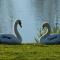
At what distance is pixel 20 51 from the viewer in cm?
677

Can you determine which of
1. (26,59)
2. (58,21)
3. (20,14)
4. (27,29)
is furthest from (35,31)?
(26,59)

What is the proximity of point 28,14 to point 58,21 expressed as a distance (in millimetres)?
2733

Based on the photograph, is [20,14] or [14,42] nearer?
[14,42]

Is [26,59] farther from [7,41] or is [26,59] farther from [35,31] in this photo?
[35,31]

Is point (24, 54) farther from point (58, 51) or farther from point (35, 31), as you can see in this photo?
point (35, 31)

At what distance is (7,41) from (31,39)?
2115 mm

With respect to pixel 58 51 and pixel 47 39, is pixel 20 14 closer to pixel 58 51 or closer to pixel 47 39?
pixel 47 39

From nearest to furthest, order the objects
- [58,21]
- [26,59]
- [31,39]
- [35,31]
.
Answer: [26,59] < [31,39] < [35,31] < [58,21]

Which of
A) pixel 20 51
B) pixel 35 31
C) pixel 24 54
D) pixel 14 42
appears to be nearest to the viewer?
pixel 24 54

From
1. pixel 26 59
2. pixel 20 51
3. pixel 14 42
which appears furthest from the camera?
pixel 14 42

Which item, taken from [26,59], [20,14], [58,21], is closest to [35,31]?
[58,21]

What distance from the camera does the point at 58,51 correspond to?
6.86m

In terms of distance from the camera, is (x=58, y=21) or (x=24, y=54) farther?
(x=58, y=21)

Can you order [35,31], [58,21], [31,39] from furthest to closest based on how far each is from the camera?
[58,21]
[35,31]
[31,39]
